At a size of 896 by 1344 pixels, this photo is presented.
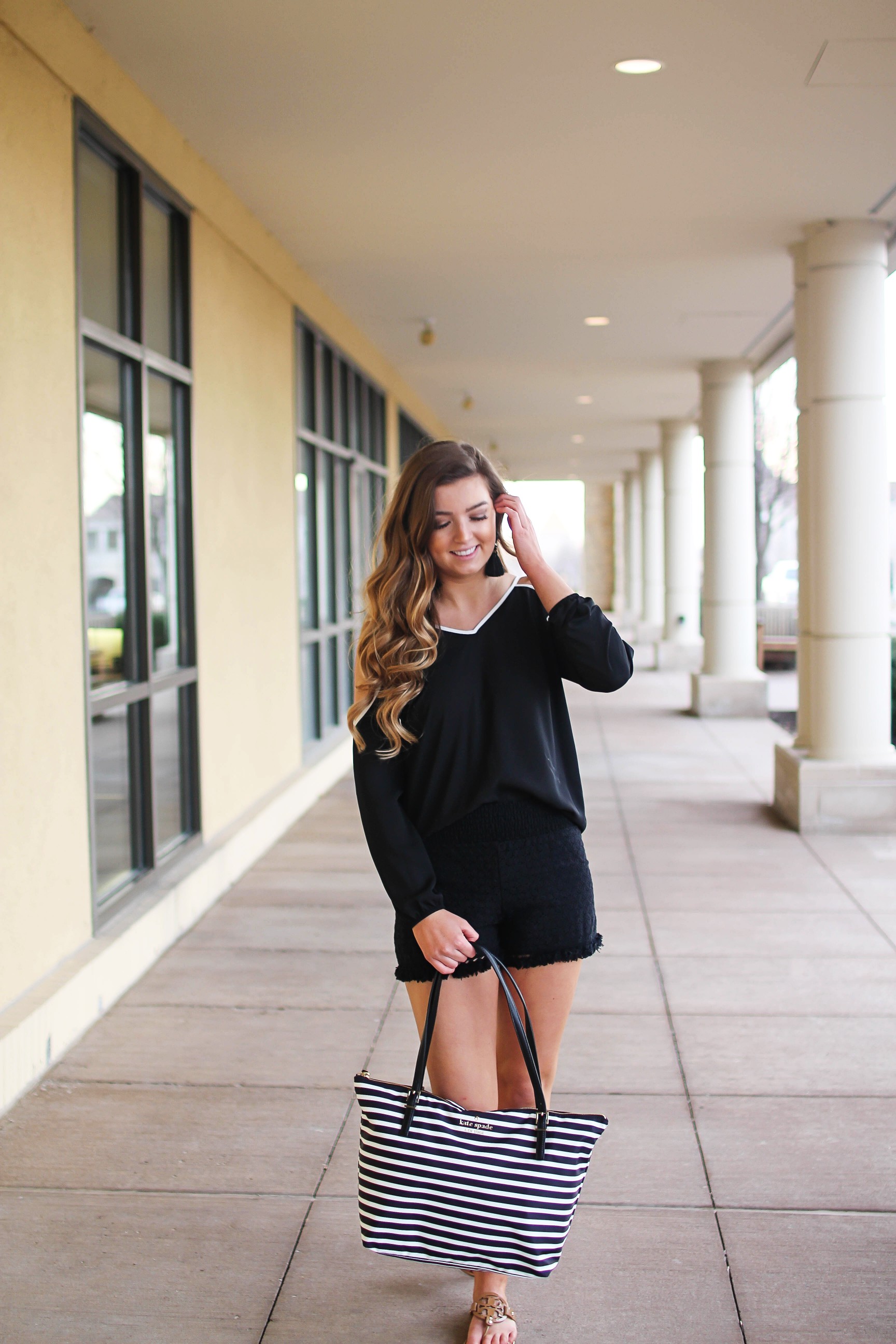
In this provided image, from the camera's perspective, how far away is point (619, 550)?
104 feet

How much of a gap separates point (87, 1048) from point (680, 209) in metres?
4.99

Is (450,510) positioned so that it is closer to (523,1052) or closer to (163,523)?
(523,1052)

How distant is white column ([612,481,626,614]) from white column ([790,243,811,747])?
20878 millimetres

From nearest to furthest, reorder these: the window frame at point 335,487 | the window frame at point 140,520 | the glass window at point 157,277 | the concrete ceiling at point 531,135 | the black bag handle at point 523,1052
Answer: the black bag handle at point 523,1052, the concrete ceiling at point 531,135, the window frame at point 140,520, the glass window at point 157,277, the window frame at point 335,487

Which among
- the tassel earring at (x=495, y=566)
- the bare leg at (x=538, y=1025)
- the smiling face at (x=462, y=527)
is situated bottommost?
the bare leg at (x=538, y=1025)

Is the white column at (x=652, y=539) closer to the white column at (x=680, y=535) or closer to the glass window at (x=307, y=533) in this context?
the white column at (x=680, y=535)

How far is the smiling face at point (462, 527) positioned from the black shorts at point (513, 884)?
0.44 meters

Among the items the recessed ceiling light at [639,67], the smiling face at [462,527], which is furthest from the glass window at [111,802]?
the recessed ceiling light at [639,67]

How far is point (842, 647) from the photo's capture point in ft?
23.2

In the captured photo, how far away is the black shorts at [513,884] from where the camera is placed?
2223 millimetres

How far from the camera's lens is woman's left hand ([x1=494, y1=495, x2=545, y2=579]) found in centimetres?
225

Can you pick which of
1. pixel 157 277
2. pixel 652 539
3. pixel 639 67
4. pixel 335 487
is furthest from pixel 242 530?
pixel 652 539

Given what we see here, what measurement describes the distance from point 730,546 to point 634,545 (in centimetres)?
1272

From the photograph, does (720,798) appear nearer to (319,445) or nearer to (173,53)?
(319,445)
